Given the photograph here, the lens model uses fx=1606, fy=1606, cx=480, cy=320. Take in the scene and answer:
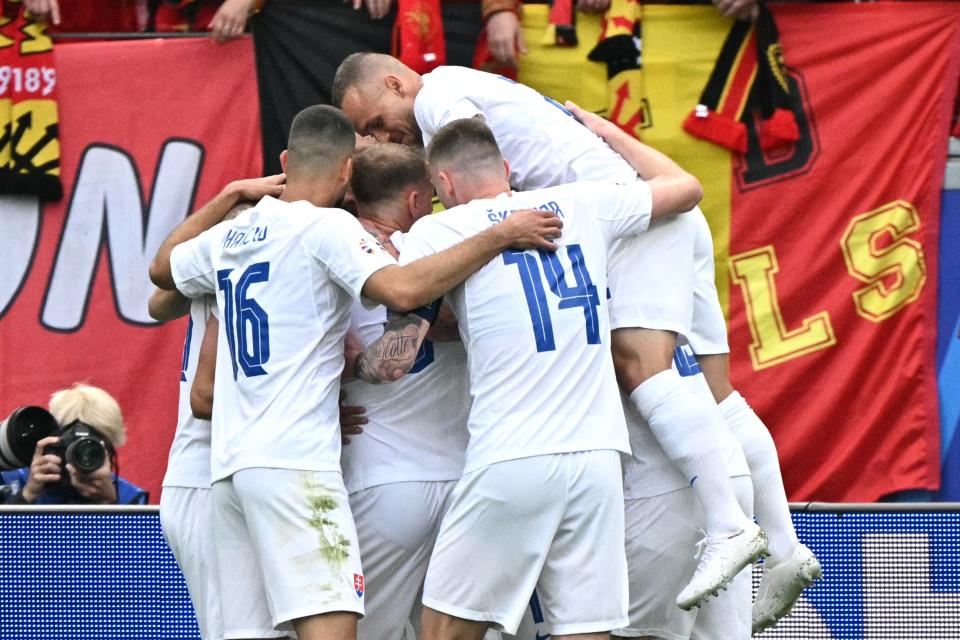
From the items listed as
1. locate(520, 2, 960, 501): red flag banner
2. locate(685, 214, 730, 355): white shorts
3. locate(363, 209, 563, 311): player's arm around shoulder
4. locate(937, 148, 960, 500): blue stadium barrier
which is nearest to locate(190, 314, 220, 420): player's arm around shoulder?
locate(363, 209, 563, 311): player's arm around shoulder

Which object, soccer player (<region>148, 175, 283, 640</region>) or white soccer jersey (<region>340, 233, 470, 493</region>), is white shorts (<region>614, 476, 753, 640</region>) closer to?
white soccer jersey (<region>340, 233, 470, 493</region>)

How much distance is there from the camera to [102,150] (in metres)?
8.77

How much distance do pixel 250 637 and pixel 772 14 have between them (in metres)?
4.82

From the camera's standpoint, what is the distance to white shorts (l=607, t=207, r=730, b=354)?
213 inches

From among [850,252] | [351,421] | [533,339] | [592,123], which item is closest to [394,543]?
[351,421]

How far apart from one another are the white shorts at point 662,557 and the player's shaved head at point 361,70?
6.33 feet

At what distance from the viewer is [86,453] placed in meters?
Result: 6.82

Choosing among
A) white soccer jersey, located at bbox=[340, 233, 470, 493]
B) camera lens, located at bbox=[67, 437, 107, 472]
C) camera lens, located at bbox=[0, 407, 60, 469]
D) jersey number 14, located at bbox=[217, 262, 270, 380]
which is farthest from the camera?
camera lens, located at bbox=[67, 437, 107, 472]

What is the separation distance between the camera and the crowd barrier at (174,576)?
21.6 ft

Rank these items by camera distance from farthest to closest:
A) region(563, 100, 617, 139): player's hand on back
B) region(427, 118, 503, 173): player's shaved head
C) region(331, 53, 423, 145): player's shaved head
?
region(331, 53, 423, 145): player's shaved head < region(563, 100, 617, 139): player's hand on back < region(427, 118, 503, 173): player's shaved head

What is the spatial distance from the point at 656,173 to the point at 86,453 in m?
2.81

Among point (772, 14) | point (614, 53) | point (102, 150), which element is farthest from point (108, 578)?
point (772, 14)

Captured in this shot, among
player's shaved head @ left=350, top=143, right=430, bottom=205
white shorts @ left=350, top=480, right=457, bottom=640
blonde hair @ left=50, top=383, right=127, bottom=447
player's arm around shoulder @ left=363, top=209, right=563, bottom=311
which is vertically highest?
player's shaved head @ left=350, top=143, right=430, bottom=205

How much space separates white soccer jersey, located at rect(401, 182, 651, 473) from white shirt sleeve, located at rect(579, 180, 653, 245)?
0.31 feet
